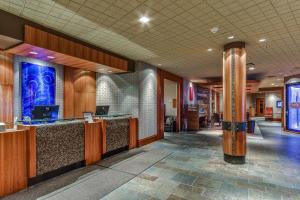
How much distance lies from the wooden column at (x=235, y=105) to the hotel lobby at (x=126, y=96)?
3 centimetres

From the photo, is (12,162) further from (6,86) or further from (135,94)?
(135,94)

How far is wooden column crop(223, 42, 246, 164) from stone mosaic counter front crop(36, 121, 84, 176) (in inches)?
157

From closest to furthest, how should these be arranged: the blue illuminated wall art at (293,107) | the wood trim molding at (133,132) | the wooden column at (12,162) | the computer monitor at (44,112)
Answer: the wooden column at (12,162) → the computer monitor at (44,112) → the wood trim molding at (133,132) → the blue illuminated wall art at (293,107)

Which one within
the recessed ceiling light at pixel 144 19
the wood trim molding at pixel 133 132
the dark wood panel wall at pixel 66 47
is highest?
the recessed ceiling light at pixel 144 19

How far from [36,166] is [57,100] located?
3.50m

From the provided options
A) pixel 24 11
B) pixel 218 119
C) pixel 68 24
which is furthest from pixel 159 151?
pixel 218 119

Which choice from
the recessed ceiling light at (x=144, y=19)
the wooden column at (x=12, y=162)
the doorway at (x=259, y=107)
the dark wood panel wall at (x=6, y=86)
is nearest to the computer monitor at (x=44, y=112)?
the wooden column at (x=12, y=162)

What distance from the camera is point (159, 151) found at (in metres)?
6.09

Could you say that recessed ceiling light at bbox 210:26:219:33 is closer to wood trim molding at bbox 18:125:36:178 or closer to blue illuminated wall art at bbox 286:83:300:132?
wood trim molding at bbox 18:125:36:178

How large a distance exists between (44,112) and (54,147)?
86cm

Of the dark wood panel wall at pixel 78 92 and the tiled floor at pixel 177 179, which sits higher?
the dark wood panel wall at pixel 78 92

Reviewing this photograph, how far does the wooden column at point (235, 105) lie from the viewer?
186 inches

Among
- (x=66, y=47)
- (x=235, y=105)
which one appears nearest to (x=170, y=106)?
(x=235, y=105)

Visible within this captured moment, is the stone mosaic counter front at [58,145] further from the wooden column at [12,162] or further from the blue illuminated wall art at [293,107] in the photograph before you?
the blue illuminated wall art at [293,107]
